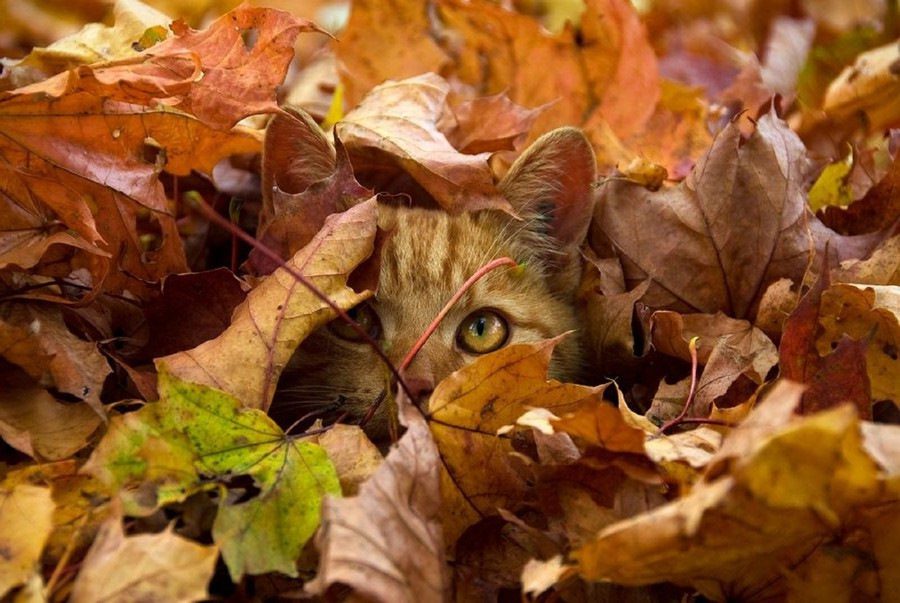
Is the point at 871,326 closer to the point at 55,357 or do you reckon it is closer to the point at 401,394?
the point at 401,394

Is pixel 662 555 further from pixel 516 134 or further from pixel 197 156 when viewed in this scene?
pixel 516 134

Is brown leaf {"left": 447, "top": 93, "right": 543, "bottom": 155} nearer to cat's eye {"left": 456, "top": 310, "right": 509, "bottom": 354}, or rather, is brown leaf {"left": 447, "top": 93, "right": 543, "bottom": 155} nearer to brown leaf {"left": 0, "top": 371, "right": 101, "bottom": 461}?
cat's eye {"left": 456, "top": 310, "right": 509, "bottom": 354}

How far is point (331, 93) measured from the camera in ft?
9.66

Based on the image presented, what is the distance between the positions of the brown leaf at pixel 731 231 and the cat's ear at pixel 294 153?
695 millimetres

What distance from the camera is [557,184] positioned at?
2139 mm

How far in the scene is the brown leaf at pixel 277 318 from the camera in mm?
1466

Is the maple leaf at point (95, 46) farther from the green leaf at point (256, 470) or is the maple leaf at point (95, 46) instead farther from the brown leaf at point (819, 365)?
the brown leaf at point (819, 365)

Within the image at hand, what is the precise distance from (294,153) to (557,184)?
606 millimetres

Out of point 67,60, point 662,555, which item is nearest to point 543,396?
point 662,555

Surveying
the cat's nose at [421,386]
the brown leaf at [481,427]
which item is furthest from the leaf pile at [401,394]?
the cat's nose at [421,386]

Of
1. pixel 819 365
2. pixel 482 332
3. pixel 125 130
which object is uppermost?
pixel 125 130

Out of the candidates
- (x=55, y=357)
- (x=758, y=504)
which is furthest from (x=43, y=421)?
(x=758, y=504)

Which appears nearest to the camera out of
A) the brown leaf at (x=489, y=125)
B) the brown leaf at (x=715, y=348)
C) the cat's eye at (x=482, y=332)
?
the brown leaf at (x=715, y=348)

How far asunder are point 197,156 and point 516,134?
81cm
